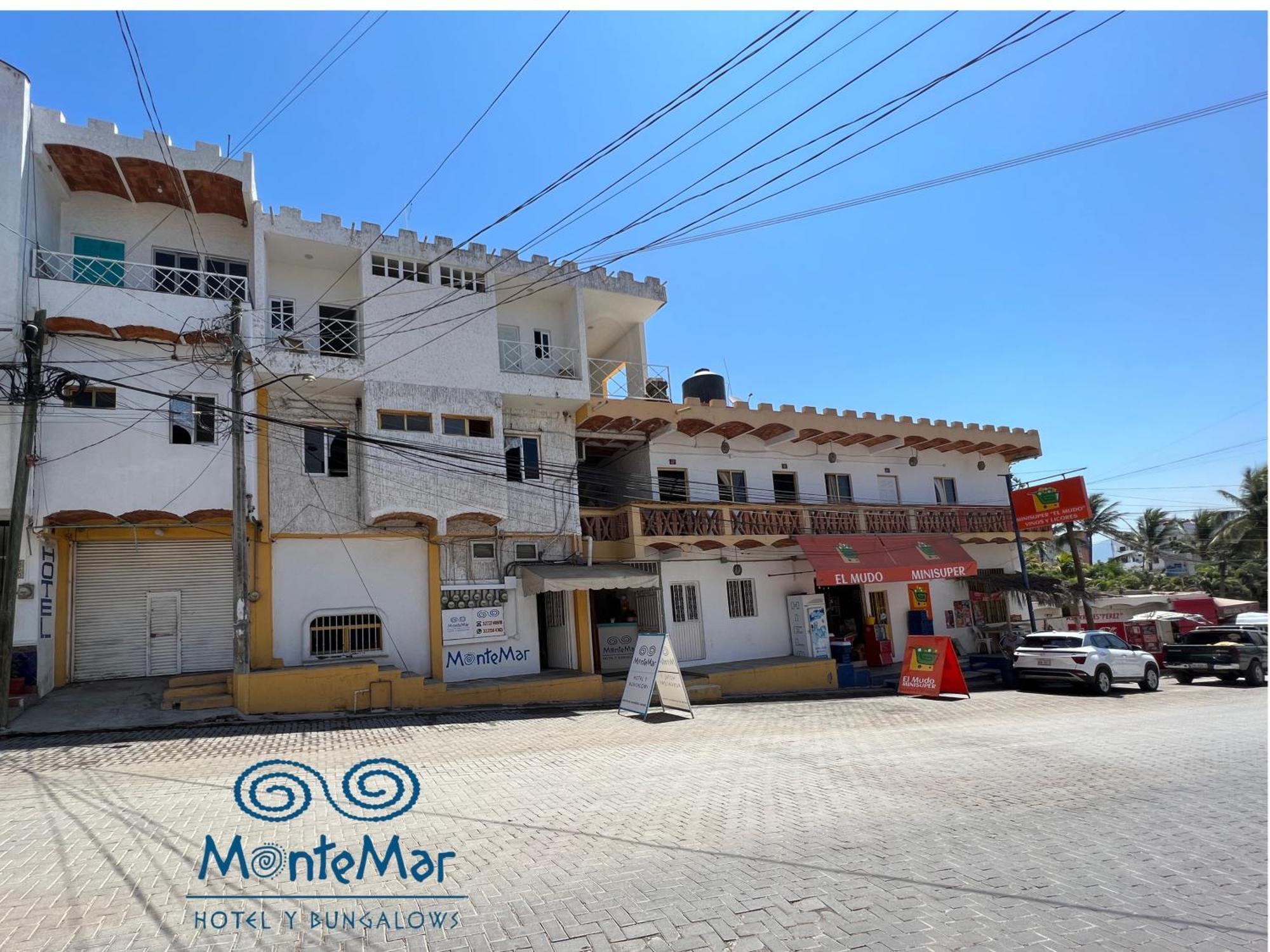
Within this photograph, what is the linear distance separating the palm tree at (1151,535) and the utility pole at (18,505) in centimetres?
4474

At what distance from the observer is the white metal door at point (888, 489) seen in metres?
25.6

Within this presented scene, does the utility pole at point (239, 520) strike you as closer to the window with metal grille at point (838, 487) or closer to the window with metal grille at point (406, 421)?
the window with metal grille at point (406, 421)

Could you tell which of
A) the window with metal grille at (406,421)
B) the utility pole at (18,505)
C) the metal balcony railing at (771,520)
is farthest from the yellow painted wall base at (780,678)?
the utility pole at (18,505)

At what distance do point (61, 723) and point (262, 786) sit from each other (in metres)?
6.71

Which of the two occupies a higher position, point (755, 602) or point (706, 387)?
point (706, 387)

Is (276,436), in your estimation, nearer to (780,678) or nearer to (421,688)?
(421,688)

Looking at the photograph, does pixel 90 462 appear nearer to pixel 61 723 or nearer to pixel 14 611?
pixel 14 611

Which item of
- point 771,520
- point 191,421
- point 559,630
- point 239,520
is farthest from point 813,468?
point 191,421

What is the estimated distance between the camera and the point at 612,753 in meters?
10.3

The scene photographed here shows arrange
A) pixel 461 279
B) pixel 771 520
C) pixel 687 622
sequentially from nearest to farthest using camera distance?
pixel 461 279 → pixel 687 622 → pixel 771 520

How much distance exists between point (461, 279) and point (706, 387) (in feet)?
27.6

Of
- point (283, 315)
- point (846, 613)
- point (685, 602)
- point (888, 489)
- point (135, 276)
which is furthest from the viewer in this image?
point (888, 489)

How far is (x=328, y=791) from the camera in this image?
24.8ft

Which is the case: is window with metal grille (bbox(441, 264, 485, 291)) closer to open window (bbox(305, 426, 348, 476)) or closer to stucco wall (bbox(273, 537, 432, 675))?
open window (bbox(305, 426, 348, 476))
